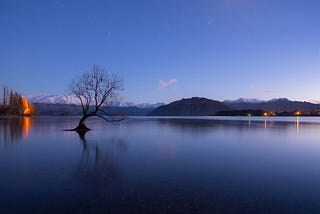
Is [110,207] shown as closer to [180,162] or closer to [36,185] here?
[36,185]

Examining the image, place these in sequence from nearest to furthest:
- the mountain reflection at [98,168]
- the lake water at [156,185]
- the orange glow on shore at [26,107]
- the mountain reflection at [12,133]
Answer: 1. the lake water at [156,185]
2. the mountain reflection at [98,168]
3. the mountain reflection at [12,133]
4. the orange glow on shore at [26,107]

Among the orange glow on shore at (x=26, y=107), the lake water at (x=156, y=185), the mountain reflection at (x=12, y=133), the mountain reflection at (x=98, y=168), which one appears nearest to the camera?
the lake water at (x=156, y=185)

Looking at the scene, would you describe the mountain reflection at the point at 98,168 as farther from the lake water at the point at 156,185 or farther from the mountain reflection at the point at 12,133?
the mountain reflection at the point at 12,133

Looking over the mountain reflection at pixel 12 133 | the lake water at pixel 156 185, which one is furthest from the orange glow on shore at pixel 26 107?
the lake water at pixel 156 185

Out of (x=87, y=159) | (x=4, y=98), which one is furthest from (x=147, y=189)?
(x=4, y=98)

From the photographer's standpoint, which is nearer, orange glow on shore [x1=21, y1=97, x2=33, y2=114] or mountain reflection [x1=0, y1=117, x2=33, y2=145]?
mountain reflection [x1=0, y1=117, x2=33, y2=145]

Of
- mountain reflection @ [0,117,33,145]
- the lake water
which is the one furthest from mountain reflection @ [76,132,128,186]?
mountain reflection @ [0,117,33,145]

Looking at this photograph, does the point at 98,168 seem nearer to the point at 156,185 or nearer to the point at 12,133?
the point at 156,185

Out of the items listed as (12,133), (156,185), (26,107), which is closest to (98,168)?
(156,185)

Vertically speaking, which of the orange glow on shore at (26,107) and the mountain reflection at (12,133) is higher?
the orange glow on shore at (26,107)

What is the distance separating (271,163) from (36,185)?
10.3 metres

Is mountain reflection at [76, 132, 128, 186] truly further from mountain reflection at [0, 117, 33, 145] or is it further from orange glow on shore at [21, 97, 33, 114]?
orange glow on shore at [21, 97, 33, 114]

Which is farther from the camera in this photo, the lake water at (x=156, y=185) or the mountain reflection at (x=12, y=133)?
the mountain reflection at (x=12, y=133)

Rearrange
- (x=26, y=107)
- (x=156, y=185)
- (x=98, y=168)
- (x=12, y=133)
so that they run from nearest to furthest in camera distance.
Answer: (x=156, y=185), (x=98, y=168), (x=12, y=133), (x=26, y=107)
